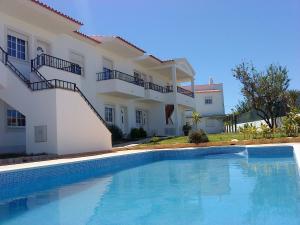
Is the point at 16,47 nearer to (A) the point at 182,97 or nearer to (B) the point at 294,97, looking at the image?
(A) the point at 182,97

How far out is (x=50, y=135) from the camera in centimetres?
1575

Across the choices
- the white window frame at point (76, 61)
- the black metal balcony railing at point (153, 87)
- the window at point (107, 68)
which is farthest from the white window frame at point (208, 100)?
the white window frame at point (76, 61)

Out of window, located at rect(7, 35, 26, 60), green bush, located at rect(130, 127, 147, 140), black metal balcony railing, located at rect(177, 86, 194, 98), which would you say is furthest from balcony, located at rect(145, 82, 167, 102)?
window, located at rect(7, 35, 26, 60)

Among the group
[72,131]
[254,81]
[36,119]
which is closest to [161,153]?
[72,131]

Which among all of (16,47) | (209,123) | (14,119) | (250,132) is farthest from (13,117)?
(209,123)

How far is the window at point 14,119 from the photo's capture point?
57.2ft

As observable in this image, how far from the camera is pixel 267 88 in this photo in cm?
3356

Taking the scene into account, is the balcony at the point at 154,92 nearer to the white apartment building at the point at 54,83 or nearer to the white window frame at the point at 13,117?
the white apartment building at the point at 54,83

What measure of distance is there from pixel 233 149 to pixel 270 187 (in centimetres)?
1161

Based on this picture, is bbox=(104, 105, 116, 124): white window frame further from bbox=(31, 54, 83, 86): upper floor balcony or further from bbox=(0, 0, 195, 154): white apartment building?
bbox=(31, 54, 83, 86): upper floor balcony

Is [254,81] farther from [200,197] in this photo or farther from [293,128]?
[200,197]

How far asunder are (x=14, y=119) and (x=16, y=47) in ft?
12.1

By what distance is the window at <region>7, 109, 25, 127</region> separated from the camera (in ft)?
57.2

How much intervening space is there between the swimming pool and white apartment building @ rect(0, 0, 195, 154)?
11.9ft
